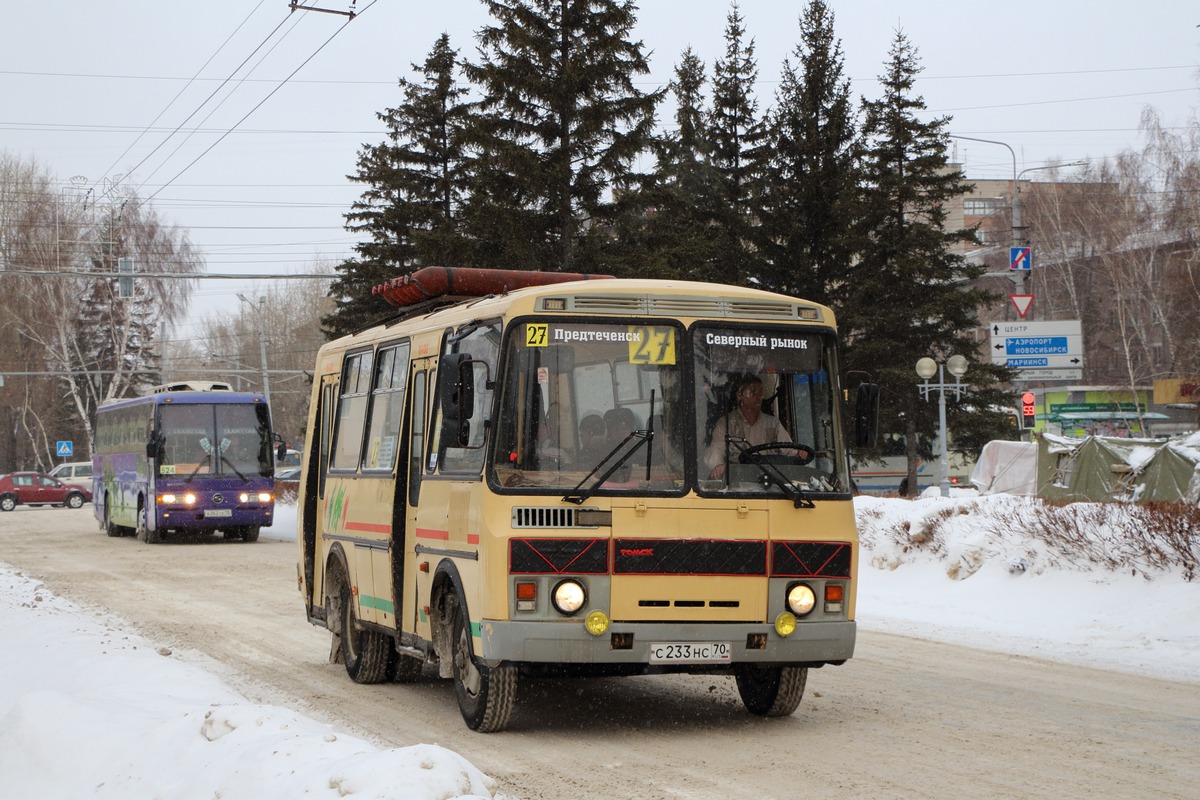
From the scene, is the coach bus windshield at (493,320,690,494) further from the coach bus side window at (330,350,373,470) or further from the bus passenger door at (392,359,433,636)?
the coach bus side window at (330,350,373,470)

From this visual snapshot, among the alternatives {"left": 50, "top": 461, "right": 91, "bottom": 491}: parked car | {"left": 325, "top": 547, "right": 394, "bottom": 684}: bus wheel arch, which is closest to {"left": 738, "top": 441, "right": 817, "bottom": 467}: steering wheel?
{"left": 325, "top": 547, "right": 394, "bottom": 684}: bus wheel arch

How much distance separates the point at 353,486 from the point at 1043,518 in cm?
931

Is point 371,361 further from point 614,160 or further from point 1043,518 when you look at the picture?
point 614,160

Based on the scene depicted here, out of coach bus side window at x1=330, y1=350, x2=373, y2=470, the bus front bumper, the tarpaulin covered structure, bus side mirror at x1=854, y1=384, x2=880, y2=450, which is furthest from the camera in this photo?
the tarpaulin covered structure

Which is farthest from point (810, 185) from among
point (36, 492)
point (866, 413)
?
point (866, 413)

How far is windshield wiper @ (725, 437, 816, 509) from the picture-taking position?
8.98 metres

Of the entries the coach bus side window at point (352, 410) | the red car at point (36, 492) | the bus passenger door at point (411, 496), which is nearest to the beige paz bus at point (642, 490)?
the bus passenger door at point (411, 496)

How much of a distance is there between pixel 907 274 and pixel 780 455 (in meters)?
41.4

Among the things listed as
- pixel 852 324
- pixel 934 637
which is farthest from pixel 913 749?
pixel 852 324

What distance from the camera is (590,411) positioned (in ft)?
29.0

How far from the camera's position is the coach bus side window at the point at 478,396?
9031 mm

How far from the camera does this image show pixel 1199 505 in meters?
16.5

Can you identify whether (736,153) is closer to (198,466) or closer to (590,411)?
(198,466)

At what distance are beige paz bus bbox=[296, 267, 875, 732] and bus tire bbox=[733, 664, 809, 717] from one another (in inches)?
0.9
